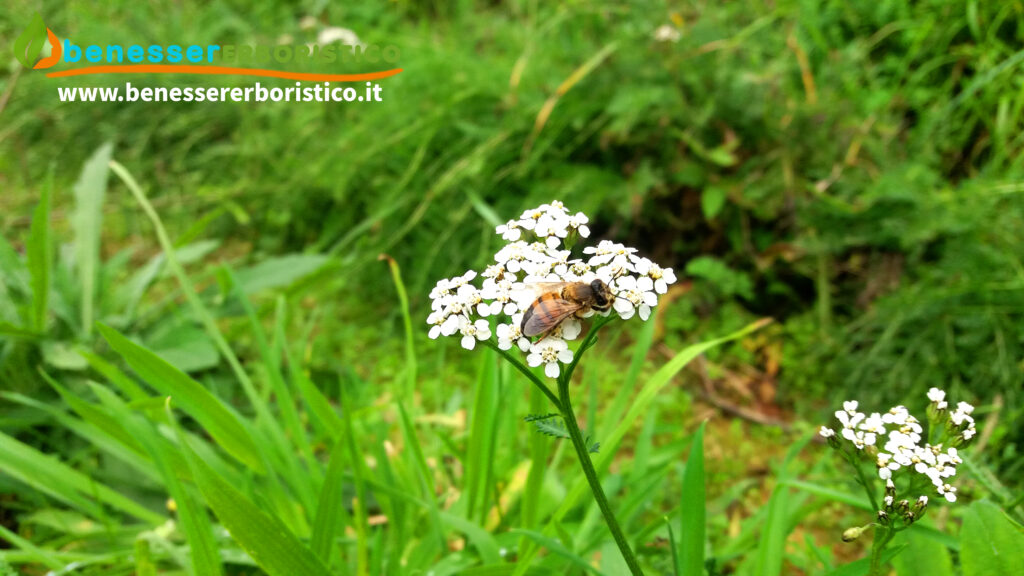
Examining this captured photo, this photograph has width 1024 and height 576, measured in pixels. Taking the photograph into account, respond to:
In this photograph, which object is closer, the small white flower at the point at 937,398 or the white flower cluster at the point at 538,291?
the white flower cluster at the point at 538,291

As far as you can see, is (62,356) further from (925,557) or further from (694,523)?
(925,557)

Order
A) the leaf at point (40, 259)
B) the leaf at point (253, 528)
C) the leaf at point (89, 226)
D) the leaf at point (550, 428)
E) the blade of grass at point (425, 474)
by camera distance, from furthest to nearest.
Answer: the leaf at point (89, 226) < the leaf at point (40, 259) < the blade of grass at point (425, 474) < the leaf at point (253, 528) < the leaf at point (550, 428)

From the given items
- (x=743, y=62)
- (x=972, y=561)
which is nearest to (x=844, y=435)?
(x=972, y=561)

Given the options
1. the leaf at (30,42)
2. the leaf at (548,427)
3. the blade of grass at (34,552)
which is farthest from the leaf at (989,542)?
the leaf at (30,42)

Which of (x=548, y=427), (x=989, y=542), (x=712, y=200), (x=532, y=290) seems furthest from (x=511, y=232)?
(x=712, y=200)

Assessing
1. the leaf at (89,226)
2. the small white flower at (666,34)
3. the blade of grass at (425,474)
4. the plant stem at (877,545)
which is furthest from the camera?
the small white flower at (666,34)

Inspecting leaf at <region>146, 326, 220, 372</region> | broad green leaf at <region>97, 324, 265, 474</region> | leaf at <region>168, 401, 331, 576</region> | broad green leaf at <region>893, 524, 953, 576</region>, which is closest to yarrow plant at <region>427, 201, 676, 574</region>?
leaf at <region>168, 401, 331, 576</region>

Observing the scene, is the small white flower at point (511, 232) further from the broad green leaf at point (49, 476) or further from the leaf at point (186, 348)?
the leaf at point (186, 348)
